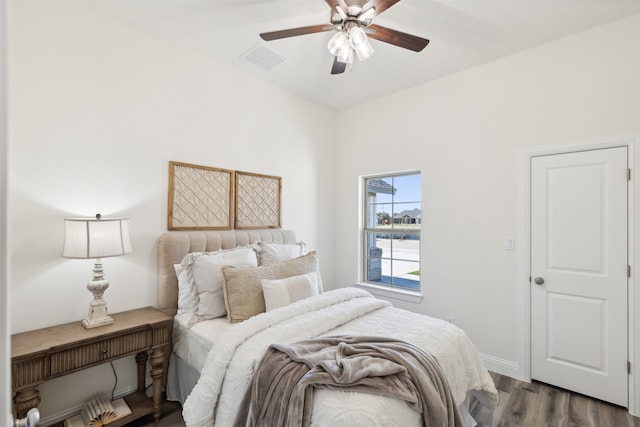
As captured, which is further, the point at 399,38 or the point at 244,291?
the point at 244,291

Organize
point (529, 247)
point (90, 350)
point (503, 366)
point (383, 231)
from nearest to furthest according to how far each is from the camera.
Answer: point (90, 350), point (529, 247), point (503, 366), point (383, 231)

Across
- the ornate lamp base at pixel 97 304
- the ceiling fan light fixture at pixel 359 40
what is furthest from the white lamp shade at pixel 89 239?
the ceiling fan light fixture at pixel 359 40

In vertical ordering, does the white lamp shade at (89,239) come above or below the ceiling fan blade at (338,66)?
below

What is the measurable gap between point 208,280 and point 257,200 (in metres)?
1.16

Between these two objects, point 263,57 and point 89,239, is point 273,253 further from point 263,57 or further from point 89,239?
point 263,57

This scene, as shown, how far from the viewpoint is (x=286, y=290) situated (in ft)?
7.68

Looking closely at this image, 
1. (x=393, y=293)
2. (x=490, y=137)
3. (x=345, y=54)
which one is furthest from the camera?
(x=393, y=293)

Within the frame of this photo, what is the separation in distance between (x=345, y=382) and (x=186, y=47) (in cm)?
292

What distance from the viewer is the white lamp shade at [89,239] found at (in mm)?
1967

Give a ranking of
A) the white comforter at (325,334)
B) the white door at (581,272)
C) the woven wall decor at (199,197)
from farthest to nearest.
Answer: the woven wall decor at (199,197), the white door at (581,272), the white comforter at (325,334)

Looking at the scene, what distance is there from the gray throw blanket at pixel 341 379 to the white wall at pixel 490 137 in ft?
5.50

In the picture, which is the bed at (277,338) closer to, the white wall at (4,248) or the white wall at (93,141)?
the white wall at (93,141)

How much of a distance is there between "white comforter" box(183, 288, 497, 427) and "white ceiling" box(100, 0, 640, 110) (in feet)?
7.07

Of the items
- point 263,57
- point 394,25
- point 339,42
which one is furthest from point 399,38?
point 263,57
